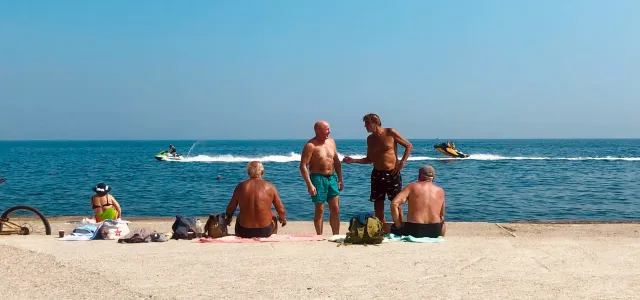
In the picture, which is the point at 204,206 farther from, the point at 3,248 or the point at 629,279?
the point at 629,279

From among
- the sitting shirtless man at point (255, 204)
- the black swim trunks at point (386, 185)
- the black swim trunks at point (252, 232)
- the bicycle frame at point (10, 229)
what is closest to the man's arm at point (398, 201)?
the black swim trunks at point (386, 185)

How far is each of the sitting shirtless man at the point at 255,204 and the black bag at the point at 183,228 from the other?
70cm

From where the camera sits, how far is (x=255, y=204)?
760 cm

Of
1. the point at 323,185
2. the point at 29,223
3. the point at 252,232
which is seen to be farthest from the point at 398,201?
the point at 29,223

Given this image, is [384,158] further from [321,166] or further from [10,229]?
[10,229]

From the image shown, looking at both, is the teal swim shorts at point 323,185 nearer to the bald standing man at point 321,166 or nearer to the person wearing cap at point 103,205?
the bald standing man at point 321,166

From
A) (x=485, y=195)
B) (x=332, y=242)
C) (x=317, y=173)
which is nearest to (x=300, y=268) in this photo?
(x=332, y=242)

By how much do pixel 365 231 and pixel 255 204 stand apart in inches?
57.1

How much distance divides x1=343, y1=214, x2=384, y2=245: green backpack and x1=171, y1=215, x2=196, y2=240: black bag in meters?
2.25

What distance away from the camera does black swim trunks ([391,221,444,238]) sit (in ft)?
25.1

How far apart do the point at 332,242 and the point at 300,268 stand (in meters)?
1.53

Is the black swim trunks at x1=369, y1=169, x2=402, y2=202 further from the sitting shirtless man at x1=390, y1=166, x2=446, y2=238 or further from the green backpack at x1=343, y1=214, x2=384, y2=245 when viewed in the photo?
the green backpack at x1=343, y1=214, x2=384, y2=245

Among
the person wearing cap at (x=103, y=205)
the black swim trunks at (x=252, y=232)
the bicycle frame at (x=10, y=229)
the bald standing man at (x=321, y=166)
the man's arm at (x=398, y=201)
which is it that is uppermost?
the bald standing man at (x=321, y=166)

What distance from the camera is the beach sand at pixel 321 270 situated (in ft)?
17.5
